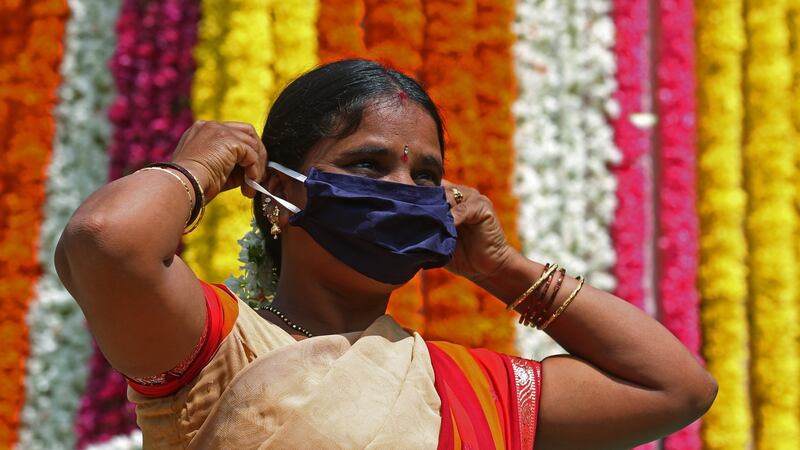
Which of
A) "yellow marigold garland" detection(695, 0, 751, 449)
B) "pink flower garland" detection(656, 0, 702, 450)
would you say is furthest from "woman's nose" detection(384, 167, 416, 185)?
"yellow marigold garland" detection(695, 0, 751, 449)

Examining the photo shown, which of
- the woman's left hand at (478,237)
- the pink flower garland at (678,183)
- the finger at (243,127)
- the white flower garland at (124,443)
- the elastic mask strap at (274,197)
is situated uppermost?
the finger at (243,127)

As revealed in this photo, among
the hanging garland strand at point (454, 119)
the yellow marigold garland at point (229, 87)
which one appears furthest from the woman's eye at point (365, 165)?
the hanging garland strand at point (454, 119)

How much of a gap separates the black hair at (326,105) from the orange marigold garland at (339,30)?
1290 millimetres

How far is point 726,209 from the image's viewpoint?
12.9 feet

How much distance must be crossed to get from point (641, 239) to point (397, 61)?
112 cm

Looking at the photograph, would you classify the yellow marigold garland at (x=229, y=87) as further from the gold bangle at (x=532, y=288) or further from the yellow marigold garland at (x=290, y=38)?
the gold bangle at (x=532, y=288)

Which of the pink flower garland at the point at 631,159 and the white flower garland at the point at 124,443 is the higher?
the pink flower garland at the point at 631,159

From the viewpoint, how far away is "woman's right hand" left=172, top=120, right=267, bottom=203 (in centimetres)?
185

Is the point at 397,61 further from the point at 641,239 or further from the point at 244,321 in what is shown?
the point at 244,321

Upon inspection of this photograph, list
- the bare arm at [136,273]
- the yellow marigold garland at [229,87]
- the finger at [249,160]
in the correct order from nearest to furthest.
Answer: the bare arm at [136,273] < the finger at [249,160] < the yellow marigold garland at [229,87]

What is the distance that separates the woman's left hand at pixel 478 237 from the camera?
2311 mm

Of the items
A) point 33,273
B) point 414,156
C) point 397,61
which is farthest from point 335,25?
point 414,156

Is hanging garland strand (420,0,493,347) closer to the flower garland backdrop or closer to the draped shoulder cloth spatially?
the flower garland backdrop

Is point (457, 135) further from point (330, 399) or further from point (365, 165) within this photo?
point (330, 399)
